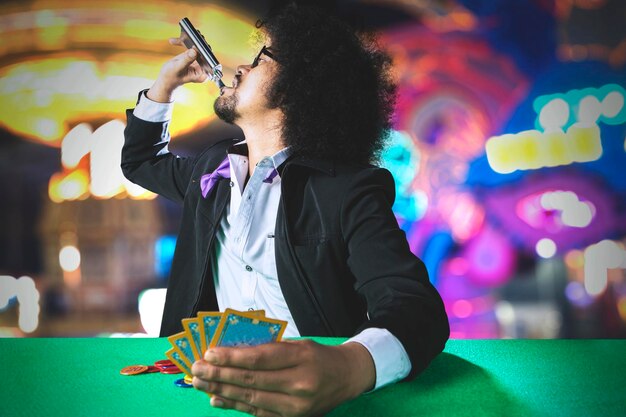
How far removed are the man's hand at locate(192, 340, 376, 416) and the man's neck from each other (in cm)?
108

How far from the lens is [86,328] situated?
3.95 m

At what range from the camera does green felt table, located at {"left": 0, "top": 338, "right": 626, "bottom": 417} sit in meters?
0.79

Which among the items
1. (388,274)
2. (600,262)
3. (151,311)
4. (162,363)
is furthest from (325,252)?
(600,262)

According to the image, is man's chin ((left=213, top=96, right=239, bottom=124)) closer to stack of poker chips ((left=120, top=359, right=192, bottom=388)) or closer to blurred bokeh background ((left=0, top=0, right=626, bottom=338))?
stack of poker chips ((left=120, top=359, right=192, bottom=388))

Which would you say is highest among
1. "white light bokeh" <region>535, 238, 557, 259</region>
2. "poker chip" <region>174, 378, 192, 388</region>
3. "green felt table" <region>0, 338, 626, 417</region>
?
"white light bokeh" <region>535, 238, 557, 259</region>

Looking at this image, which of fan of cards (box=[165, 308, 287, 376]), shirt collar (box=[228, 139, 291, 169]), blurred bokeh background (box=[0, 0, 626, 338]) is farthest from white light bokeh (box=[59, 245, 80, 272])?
fan of cards (box=[165, 308, 287, 376])

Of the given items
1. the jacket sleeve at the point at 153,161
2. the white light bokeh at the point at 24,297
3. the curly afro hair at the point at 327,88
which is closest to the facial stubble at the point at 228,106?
the curly afro hair at the point at 327,88

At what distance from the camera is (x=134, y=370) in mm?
938

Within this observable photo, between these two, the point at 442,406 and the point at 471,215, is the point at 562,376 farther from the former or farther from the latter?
the point at 471,215

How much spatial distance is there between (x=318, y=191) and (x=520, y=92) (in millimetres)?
2827

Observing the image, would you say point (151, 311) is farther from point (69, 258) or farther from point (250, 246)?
point (250, 246)

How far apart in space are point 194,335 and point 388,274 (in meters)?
0.51

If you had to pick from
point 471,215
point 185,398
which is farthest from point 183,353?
point 471,215

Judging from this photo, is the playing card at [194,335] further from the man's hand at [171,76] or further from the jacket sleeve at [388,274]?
the man's hand at [171,76]
